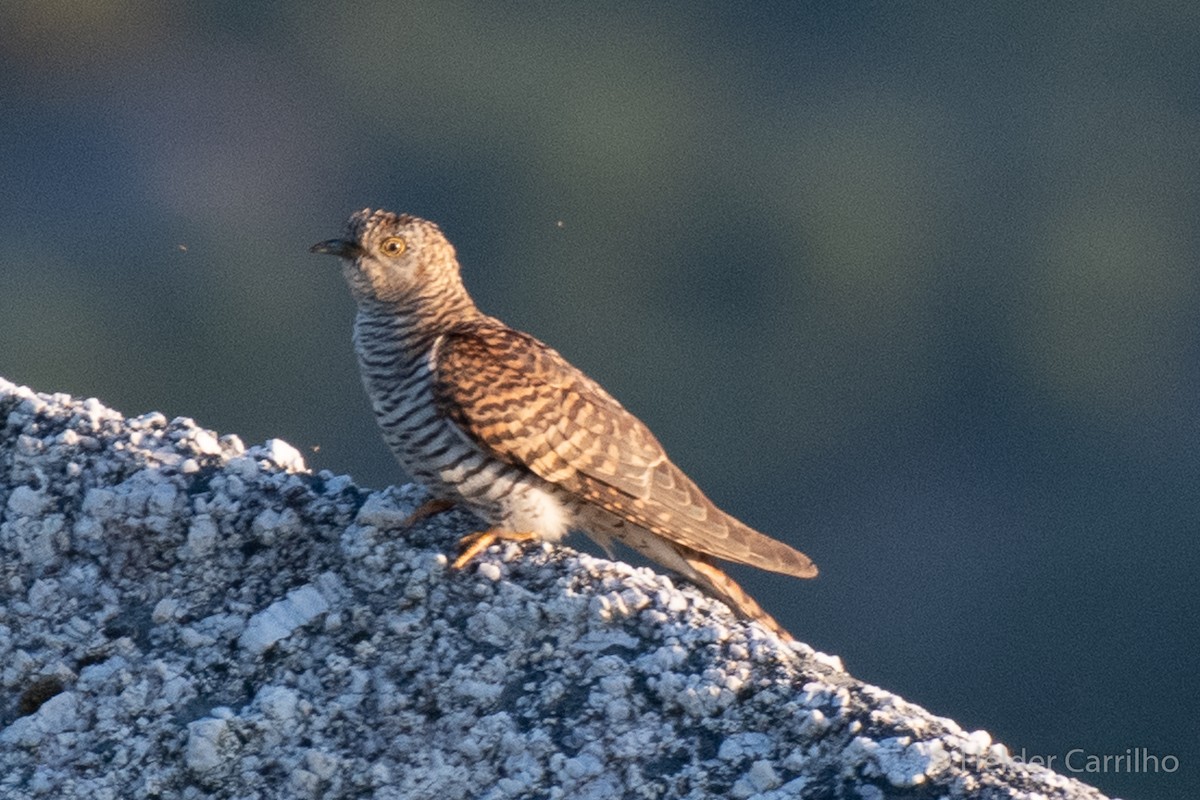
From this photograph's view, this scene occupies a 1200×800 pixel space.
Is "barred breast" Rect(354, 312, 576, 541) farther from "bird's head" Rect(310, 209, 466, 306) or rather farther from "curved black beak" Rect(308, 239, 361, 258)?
"curved black beak" Rect(308, 239, 361, 258)

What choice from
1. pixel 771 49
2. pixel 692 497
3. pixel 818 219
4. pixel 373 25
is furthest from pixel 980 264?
pixel 692 497

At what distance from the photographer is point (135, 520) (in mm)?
4184

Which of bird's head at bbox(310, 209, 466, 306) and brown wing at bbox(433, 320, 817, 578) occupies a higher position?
bird's head at bbox(310, 209, 466, 306)

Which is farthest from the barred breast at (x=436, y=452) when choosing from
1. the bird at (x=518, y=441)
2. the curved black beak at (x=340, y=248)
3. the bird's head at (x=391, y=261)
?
the curved black beak at (x=340, y=248)

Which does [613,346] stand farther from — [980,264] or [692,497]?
[692,497]

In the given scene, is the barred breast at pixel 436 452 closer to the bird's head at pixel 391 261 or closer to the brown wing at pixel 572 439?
the brown wing at pixel 572 439

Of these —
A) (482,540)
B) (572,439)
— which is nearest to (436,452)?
(572,439)

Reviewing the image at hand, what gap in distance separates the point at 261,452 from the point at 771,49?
76.9 feet

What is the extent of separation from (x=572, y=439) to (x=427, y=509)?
17.2 inches

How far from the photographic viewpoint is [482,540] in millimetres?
4254

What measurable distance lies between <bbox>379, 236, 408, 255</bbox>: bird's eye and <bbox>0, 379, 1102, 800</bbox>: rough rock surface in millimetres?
893

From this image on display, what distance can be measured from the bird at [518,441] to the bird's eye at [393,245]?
0.02m

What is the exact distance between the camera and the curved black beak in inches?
201

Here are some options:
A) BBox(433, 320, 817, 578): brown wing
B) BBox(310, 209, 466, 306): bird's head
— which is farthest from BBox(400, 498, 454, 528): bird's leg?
BBox(310, 209, 466, 306): bird's head
